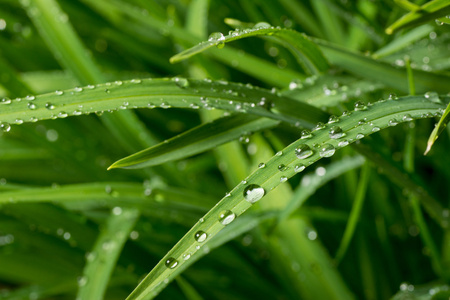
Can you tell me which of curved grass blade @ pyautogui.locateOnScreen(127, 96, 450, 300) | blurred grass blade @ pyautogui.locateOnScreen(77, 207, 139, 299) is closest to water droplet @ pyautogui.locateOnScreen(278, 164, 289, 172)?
curved grass blade @ pyautogui.locateOnScreen(127, 96, 450, 300)

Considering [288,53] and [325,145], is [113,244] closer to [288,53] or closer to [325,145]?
[325,145]

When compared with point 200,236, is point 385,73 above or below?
above

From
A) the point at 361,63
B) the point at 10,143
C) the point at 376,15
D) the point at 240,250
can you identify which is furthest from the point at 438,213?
the point at 10,143

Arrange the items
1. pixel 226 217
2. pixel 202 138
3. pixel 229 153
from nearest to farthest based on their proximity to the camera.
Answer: pixel 226 217 → pixel 202 138 → pixel 229 153

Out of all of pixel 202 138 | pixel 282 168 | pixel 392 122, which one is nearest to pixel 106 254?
pixel 202 138

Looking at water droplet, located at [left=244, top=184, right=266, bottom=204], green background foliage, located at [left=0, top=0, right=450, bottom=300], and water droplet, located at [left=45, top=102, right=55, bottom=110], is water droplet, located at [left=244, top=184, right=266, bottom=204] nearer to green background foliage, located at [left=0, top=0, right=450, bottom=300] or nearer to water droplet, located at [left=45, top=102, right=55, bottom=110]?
green background foliage, located at [left=0, top=0, right=450, bottom=300]

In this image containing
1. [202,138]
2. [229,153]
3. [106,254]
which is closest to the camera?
[202,138]

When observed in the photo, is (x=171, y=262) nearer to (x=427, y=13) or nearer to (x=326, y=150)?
(x=326, y=150)

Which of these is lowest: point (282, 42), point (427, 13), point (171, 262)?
point (171, 262)

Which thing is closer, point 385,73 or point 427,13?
point 427,13
